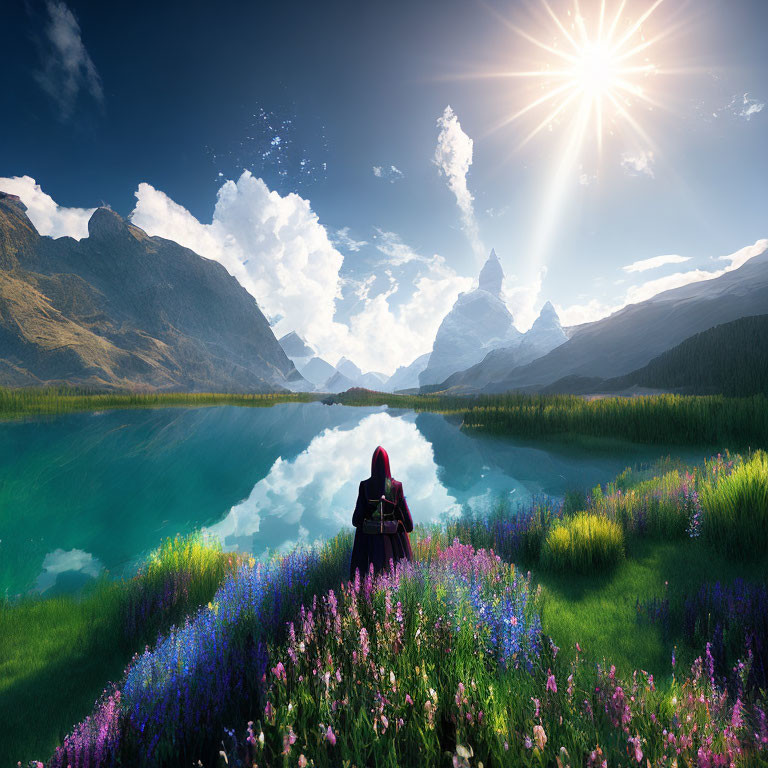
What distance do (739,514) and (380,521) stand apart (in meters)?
5.93

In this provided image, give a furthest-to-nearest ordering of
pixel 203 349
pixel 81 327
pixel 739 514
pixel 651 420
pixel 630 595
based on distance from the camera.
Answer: pixel 203 349, pixel 81 327, pixel 651 420, pixel 739 514, pixel 630 595

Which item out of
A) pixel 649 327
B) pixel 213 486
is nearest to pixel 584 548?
pixel 213 486

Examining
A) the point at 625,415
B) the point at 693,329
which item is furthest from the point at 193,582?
the point at 693,329

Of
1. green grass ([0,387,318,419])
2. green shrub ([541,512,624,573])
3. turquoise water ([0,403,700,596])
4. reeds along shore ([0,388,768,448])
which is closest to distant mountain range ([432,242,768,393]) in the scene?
reeds along shore ([0,388,768,448])

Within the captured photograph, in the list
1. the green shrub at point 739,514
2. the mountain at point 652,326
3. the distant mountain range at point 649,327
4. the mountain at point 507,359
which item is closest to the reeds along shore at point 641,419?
the green shrub at point 739,514

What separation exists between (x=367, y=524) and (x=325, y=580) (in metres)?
1.47

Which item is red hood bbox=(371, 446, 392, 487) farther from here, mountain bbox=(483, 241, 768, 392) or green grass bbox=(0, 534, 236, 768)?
mountain bbox=(483, 241, 768, 392)

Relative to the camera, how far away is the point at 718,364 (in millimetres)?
39125

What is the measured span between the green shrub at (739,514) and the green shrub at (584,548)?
1.42m

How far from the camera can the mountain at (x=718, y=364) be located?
102ft

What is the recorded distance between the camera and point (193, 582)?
6.35 meters

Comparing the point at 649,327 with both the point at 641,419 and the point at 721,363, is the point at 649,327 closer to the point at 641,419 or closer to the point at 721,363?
the point at 721,363

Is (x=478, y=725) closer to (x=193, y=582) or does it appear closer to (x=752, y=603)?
(x=752, y=603)

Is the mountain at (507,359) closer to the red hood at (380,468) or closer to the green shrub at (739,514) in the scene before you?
the green shrub at (739,514)
